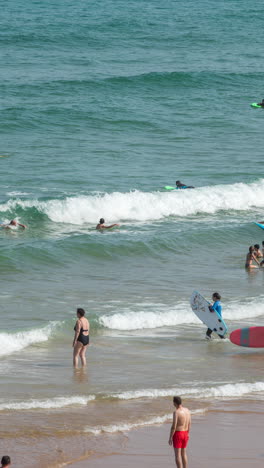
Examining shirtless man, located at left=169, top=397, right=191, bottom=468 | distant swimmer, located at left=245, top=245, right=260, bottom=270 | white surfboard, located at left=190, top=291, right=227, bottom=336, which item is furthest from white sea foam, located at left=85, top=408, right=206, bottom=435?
distant swimmer, located at left=245, top=245, right=260, bottom=270

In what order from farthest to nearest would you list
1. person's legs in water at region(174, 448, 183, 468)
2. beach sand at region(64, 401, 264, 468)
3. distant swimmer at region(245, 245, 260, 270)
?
distant swimmer at region(245, 245, 260, 270) < beach sand at region(64, 401, 264, 468) < person's legs in water at region(174, 448, 183, 468)

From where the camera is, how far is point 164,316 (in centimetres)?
1748

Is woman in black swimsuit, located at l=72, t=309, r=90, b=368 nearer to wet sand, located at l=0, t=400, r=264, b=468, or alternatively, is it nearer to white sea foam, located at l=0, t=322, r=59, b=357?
white sea foam, located at l=0, t=322, r=59, b=357

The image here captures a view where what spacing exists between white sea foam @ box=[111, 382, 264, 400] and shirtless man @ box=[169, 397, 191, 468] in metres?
2.63

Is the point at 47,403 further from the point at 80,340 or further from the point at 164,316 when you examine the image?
the point at 164,316

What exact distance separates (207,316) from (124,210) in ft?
40.9

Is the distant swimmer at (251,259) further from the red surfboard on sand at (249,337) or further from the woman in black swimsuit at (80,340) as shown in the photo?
the woman in black swimsuit at (80,340)

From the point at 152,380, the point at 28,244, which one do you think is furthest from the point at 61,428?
the point at 28,244

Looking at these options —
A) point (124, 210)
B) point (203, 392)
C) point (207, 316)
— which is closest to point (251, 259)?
point (207, 316)

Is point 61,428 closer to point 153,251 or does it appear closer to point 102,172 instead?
point 153,251

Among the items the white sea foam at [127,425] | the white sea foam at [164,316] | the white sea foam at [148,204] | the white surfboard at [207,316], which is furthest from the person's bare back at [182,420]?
the white sea foam at [148,204]

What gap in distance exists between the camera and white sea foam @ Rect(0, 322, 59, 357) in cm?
1523

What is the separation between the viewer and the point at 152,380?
45.1ft

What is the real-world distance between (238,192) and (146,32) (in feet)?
99.6
